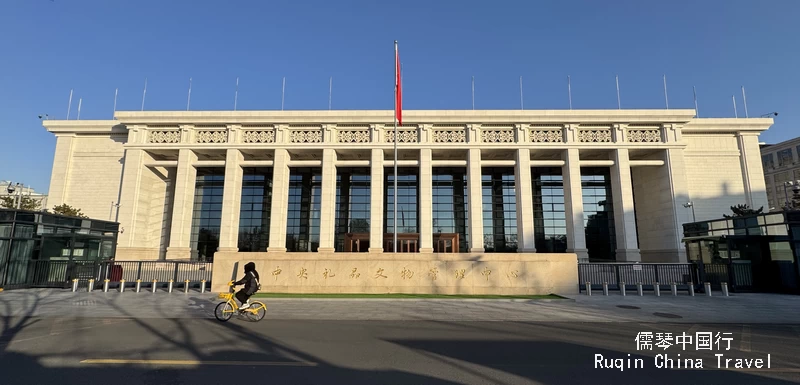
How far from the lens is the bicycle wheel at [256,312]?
35.7 ft

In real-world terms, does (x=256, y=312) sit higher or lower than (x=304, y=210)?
lower

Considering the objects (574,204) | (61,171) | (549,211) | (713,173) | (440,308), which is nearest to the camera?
(440,308)

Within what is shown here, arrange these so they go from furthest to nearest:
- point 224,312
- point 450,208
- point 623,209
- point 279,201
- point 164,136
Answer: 1. point 450,208
2. point 164,136
3. point 279,201
4. point 623,209
5. point 224,312

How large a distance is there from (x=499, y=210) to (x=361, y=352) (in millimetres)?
34721

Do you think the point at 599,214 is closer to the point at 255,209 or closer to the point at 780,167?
the point at 255,209

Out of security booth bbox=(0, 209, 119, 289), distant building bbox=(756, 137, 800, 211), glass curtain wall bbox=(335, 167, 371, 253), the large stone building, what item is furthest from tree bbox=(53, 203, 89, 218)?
distant building bbox=(756, 137, 800, 211)

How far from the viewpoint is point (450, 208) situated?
4009 cm

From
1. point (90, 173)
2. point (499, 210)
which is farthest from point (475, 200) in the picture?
point (90, 173)

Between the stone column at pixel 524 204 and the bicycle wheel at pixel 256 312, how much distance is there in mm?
28307

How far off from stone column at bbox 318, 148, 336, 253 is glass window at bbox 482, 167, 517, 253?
15.8 metres

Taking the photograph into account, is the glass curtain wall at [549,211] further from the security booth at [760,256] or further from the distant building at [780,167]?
→ the distant building at [780,167]

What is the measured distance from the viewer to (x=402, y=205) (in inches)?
1588

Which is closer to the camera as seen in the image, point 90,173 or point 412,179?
point 90,173

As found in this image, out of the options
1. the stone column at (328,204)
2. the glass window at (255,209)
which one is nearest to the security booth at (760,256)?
the stone column at (328,204)
